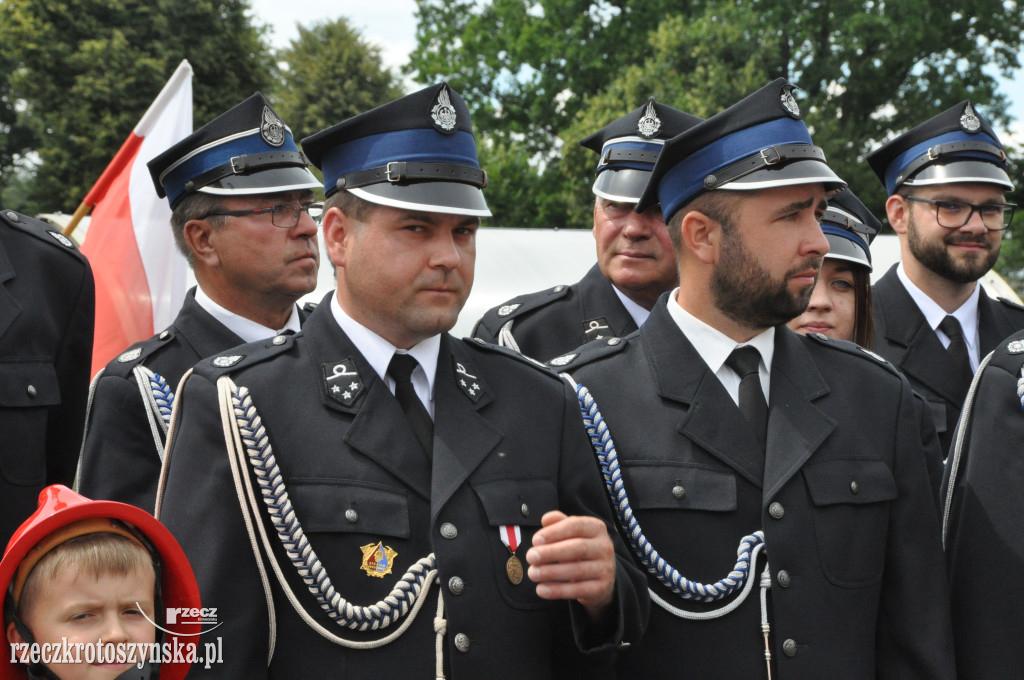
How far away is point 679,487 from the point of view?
9.98 feet

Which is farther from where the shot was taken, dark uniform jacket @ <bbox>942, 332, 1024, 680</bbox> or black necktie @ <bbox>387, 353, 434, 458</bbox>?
dark uniform jacket @ <bbox>942, 332, 1024, 680</bbox>

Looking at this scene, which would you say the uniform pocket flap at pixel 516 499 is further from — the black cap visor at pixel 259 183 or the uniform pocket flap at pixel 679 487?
the black cap visor at pixel 259 183

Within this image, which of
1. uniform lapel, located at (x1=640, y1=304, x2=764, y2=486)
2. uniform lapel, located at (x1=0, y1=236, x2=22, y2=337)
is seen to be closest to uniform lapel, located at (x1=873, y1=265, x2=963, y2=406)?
uniform lapel, located at (x1=640, y1=304, x2=764, y2=486)

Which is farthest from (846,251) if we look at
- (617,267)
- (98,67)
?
(98,67)

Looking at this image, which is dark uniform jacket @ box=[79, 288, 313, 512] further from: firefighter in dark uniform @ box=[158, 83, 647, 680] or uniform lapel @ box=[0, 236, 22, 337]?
firefighter in dark uniform @ box=[158, 83, 647, 680]

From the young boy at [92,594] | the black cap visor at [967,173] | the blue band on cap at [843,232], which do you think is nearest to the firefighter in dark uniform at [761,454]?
the young boy at [92,594]

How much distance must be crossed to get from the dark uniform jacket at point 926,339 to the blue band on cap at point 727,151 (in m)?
2.12

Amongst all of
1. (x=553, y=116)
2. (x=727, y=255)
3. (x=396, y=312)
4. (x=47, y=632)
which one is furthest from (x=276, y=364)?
(x=553, y=116)

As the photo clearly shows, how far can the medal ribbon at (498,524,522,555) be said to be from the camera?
9.10 ft

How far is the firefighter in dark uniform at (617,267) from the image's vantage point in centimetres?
495

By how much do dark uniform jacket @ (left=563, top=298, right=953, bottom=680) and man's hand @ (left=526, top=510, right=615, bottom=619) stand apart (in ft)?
1.57

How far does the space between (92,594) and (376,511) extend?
62cm

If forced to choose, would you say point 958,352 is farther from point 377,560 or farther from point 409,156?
point 377,560

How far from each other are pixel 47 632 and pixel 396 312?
1.05 m
